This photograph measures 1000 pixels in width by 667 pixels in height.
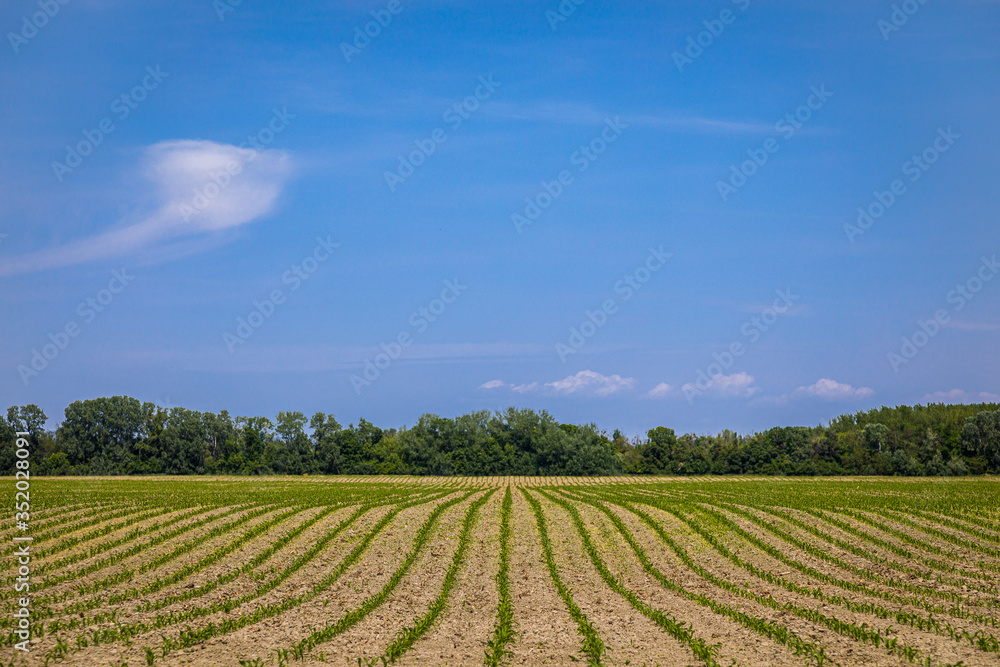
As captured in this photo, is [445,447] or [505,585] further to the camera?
[445,447]

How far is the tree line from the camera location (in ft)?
374

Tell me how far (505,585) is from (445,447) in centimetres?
10767

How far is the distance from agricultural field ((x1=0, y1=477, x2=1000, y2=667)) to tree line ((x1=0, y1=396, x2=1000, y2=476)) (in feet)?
258

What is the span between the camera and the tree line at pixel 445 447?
114 metres

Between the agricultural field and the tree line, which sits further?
the tree line

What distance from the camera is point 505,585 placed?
24.9 meters

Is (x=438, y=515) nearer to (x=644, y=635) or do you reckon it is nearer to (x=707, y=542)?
(x=707, y=542)

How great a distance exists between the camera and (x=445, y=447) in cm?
13125

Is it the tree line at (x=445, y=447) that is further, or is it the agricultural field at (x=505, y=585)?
the tree line at (x=445, y=447)

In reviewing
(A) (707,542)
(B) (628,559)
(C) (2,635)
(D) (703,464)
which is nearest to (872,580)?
(A) (707,542)

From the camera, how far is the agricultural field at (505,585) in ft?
59.9

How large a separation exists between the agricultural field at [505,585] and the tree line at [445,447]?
258 ft

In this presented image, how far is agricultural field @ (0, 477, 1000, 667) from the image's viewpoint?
18266 millimetres

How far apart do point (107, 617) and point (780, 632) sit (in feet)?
65.4
